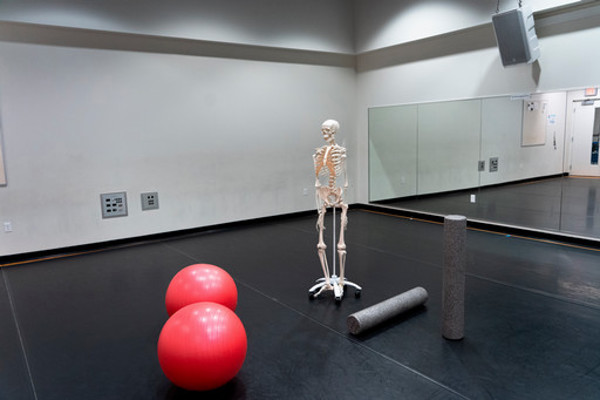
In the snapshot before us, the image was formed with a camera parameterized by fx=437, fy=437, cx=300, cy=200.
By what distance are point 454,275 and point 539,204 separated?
4.00 metres

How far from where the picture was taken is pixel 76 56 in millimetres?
5988

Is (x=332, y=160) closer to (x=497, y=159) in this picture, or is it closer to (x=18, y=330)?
(x=18, y=330)

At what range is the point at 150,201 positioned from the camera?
6.72m

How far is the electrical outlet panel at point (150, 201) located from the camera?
6.66 m

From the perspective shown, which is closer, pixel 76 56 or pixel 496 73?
pixel 76 56

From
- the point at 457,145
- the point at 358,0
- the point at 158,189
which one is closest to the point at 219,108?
the point at 158,189

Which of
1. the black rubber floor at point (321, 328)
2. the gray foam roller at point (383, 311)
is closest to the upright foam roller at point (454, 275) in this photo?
the black rubber floor at point (321, 328)

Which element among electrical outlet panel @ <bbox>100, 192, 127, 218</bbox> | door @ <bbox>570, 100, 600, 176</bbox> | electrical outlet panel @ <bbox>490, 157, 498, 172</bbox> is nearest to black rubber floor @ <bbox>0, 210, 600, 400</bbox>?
electrical outlet panel @ <bbox>100, 192, 127, 218</bbox>

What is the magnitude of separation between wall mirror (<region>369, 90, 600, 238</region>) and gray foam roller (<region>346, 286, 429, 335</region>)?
346 centimetres

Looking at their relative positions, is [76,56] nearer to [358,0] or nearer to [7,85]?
[7,85]

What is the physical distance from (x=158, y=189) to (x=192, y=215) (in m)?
0.71

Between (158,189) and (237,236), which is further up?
(158,189)

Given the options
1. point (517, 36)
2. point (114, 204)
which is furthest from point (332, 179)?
point (114, 204)

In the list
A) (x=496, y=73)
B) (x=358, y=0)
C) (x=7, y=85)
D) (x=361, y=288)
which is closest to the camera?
(x=361, y=288)
